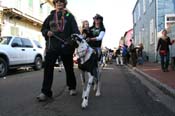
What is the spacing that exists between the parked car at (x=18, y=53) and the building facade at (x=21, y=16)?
7673 millimetres

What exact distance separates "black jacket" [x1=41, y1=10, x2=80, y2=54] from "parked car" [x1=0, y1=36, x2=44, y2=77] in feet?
26.7

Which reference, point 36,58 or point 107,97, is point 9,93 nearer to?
point 107,97

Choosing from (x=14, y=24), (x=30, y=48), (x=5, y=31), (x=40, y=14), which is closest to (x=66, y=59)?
(x=30, y=48)

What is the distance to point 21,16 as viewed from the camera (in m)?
30.2

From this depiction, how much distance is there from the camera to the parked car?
52.8 feet

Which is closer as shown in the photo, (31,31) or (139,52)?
(139,52)

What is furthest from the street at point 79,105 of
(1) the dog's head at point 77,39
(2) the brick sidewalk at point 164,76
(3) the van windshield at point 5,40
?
(3) the van windshield at point 5,40

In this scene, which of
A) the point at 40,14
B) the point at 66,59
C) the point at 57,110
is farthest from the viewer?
the point at 40,14

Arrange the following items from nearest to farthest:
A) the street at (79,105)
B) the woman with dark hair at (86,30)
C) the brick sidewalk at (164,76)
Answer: the street at (79,105)
the woman with dark hair at (86,30)
the brick sidewalk at (164,76)

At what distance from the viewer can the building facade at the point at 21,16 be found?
27.4 m

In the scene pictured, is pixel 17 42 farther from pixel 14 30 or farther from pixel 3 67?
pixel 14 30

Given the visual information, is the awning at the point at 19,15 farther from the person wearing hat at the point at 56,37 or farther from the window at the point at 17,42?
the person wearing hat at the point at 56,37

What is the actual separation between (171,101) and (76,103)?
2.30 metres

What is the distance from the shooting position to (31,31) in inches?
1388
